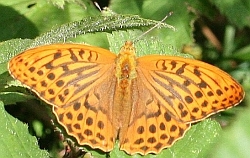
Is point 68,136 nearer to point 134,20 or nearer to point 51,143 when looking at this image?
point 134,20

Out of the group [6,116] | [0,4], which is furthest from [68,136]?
[0,4]

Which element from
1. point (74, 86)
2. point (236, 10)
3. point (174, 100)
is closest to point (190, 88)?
point (174, 100)

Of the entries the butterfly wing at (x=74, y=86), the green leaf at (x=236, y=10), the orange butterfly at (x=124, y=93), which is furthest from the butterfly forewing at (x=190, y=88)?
the green leaf at (x=236, y=10)

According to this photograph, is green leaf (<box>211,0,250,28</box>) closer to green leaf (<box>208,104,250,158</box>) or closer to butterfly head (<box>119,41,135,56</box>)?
butterfly head (<box>119,41,135,56</box>)

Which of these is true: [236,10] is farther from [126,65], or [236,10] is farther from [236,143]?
[236,143]

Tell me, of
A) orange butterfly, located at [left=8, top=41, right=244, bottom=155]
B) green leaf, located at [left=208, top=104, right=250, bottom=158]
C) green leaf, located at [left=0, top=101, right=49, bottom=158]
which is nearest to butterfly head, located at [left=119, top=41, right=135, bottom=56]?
orange butterfly, located at [left=8, top=41, right=244, bottom=155]

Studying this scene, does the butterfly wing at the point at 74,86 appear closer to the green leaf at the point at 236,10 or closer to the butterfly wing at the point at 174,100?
the butterfly wing at the point at 174,100
